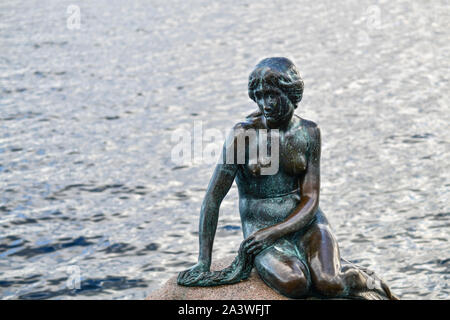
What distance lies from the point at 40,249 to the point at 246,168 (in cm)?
426

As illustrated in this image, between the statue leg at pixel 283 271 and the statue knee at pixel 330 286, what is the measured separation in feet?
0.27

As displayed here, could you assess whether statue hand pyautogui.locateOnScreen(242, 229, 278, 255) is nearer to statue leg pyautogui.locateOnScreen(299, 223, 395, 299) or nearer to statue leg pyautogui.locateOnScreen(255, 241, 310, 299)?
statue leg pyautogui.locateOnScreen(255, 241, 310, 299)

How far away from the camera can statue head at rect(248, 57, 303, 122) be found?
652cm

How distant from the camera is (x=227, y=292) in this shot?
22.0ft

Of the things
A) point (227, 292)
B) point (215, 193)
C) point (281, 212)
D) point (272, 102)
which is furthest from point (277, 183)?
point (227, 292)

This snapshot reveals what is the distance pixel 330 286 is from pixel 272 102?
134 cm

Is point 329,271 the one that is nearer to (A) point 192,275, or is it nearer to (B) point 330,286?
(B) point 330,286

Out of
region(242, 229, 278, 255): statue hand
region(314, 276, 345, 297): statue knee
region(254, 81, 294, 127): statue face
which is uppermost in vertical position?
region(254, 81, 294, 127): statue face

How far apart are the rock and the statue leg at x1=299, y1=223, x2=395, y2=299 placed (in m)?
0.29

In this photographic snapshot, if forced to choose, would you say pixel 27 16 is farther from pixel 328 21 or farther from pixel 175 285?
pixel 175 285

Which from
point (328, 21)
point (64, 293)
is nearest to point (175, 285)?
point (64, 293)

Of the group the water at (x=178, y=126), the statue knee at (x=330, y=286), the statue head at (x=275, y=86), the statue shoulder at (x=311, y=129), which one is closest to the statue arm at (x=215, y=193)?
the statue head at (x=275, y=86)

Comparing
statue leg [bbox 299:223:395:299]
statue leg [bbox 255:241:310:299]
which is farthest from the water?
statue leg [bbox 255:241:310:299]

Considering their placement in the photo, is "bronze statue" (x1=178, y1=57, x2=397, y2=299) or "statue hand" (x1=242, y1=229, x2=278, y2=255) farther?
"statue hand" (x1=242, y1=229, x2=278, y2=255)
